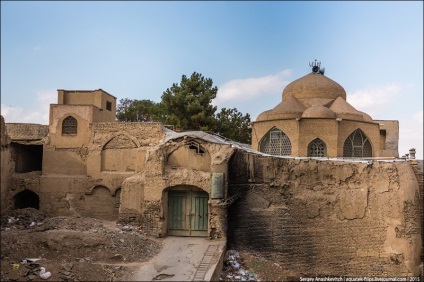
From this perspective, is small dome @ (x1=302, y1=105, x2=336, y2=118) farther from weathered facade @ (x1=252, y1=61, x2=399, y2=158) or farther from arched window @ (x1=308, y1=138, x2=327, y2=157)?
arched window @ (x1=308, y1=138, x2=327, y2=157)

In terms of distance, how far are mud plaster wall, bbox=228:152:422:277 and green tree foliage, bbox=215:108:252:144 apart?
13.7m

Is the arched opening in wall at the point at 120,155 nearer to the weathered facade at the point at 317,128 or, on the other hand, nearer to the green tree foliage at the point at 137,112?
the weathered facade at the point at 317,128

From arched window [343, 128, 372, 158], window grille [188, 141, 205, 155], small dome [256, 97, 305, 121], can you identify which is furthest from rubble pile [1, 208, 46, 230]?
arched window [343, 128, 372, 158]

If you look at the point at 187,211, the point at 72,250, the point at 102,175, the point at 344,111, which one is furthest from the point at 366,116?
the point at 72,250

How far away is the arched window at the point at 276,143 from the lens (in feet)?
76.7

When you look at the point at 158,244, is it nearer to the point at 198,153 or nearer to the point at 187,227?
the point at 187,227

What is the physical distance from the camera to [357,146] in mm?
23250

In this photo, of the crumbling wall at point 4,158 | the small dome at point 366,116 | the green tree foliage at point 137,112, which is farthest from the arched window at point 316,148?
the green tree foliage at point 137,112

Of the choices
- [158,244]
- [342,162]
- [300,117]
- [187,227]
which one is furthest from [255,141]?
[158,244]

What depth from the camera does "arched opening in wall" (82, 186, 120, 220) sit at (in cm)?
1983

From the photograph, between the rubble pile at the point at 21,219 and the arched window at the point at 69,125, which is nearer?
the rubble pile at the point at 21,219

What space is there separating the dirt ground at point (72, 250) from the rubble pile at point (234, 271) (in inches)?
91.6

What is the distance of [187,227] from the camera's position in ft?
52.5

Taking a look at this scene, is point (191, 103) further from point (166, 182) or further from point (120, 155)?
point (166, 182)
